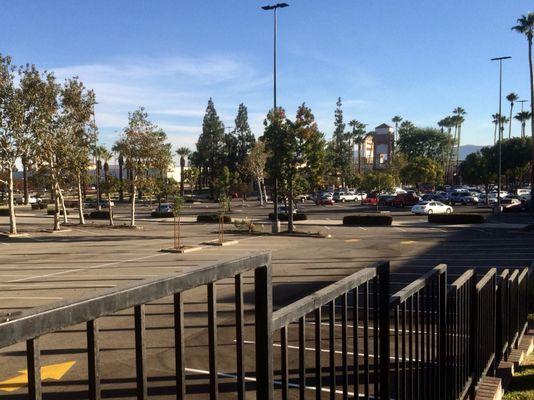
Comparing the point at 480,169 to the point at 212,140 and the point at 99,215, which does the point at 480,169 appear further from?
the point at 212,140

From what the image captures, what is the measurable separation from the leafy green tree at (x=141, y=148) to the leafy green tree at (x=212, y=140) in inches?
2590

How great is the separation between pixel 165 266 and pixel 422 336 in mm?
15692

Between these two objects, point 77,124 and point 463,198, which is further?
point 463,198

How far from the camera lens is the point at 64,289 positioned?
47.5 ft

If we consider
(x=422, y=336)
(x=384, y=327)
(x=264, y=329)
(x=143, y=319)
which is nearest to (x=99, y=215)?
(x=422, y=336)

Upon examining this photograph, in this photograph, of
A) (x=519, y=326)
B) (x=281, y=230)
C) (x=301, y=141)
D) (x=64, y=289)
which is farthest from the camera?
(x=281, y=230)

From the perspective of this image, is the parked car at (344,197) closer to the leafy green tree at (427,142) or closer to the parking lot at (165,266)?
the parking lot at (165,266)

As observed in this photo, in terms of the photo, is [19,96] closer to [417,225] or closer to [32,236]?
[32,236]

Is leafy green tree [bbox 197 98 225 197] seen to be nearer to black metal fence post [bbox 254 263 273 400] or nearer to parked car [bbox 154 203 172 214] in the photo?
parked car [bbox 154 203 172 214]

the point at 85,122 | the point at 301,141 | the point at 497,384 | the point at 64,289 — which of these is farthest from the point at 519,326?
the point at 85,122

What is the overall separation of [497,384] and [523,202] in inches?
2055

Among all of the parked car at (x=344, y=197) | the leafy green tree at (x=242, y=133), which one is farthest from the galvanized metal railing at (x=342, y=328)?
the leafy green tree at (x=242, y=133)

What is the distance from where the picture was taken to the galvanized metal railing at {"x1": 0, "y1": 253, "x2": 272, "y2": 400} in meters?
1.30

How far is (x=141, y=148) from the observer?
38062mm
